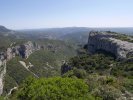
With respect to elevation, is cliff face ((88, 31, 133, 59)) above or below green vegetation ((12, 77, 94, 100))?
below

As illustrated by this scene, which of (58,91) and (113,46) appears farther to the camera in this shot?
(113,46)

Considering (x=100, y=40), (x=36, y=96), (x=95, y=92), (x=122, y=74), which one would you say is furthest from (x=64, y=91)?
(x=100, y=40)

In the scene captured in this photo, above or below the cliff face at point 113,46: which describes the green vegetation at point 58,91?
above

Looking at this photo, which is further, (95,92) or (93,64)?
(93,64)

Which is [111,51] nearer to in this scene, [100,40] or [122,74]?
[100,40]

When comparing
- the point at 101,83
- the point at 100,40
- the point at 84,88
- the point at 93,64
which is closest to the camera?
the point at 84,88

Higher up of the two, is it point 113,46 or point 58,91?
point 58,91

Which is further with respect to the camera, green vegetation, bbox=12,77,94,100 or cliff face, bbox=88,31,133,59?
cliff face, bbox=88,31,133,59

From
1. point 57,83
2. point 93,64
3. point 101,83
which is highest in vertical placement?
point 57,83

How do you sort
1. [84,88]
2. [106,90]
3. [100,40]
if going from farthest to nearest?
[100,40]
[106,90]
[84,88]

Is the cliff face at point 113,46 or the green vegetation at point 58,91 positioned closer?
the green vegetation at point 58,91

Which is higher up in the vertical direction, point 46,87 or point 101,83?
point 46,87
